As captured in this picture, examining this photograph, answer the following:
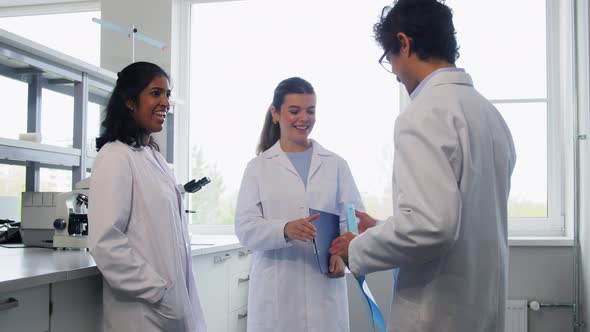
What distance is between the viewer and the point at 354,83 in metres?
3.53

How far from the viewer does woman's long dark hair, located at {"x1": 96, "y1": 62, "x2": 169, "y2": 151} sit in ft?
5.41

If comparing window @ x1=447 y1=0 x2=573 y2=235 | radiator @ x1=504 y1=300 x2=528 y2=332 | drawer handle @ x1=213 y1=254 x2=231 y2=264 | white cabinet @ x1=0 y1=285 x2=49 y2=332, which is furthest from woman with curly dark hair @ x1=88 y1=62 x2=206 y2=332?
window @ x1=447 y1=0 x2=573 y2=235

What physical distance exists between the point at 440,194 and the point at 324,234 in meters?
0.85

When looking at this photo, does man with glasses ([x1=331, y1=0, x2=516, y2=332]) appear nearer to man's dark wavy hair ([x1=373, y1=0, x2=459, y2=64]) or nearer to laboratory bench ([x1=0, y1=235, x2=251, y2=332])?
man's dark wavy hair ([x1=373, y1=0, x2=459, y2=64])

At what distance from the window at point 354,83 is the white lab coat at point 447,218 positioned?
7.31 feet

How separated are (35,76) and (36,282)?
136cm

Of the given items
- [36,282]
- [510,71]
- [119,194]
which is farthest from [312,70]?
[36,282]

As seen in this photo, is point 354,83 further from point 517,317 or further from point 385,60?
point 385,60

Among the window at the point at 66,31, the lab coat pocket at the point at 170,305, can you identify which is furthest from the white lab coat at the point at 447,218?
the window at the point at 66,31

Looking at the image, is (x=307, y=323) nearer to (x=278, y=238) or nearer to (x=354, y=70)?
(x=278, y=238)

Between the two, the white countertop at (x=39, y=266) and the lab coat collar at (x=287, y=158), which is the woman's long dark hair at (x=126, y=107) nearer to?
the white countertop at (x=39, y=266)

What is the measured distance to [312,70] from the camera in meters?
3.59

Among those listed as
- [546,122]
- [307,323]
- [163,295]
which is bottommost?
[307,323]

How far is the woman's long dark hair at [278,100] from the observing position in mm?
2152
